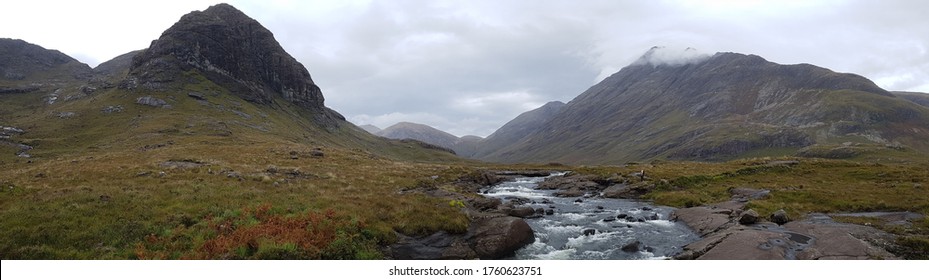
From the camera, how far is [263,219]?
21.2 m

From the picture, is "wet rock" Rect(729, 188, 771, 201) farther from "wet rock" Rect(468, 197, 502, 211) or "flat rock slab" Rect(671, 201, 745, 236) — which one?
"wet rock" Rect(468, 197, 502, 211)

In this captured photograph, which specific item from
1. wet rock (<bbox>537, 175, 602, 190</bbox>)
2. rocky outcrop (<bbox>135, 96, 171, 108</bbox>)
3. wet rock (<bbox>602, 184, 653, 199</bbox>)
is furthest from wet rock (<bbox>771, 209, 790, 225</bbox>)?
rocky outcrop (<bbox>135, 96, 171, 108</bbox>)

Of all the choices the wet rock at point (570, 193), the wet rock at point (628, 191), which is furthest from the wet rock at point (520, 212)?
the wet rock at point (628, 191)

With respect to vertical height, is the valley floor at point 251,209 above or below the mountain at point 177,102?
below

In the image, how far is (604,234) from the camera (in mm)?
26281

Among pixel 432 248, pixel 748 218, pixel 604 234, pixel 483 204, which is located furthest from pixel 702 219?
pixel 432 248

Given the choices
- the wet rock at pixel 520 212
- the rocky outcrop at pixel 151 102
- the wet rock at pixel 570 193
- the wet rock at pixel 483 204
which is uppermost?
the rocky outcrop at pixel 151 102

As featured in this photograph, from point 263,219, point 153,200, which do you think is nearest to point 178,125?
point 153,200

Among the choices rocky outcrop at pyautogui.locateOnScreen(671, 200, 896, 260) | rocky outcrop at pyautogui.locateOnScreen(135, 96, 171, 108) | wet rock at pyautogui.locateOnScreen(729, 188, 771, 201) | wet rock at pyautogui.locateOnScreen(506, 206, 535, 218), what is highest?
rocky outcrop at pyautogui.locateOnScreen(135, 96, 171, 108)

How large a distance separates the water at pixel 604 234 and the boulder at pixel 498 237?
0.54m

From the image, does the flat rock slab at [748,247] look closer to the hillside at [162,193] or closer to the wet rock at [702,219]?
the wet rock at [702,219]

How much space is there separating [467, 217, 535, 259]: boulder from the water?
0.54m

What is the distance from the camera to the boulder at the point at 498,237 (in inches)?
826

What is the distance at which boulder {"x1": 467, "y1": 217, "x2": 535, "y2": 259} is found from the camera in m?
21.0
